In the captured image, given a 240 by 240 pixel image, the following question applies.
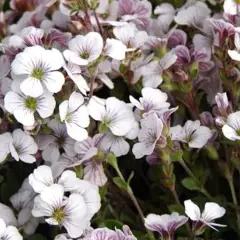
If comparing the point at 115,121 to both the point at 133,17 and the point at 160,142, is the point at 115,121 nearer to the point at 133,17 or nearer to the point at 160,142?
the point at 160,142

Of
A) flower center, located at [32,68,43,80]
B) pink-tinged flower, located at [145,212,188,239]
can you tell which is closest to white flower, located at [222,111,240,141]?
pink-tinged flower, located at [145,212,188,239]

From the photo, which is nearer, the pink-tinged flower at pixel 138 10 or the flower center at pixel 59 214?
the flower center at pixel 59 214

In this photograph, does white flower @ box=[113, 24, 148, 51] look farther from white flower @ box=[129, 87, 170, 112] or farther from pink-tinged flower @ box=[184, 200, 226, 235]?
pink-tinged flower @ box=[184, 200, 226, 235]

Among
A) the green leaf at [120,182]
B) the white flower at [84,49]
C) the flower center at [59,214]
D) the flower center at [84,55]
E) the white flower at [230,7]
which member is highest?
the white flower at [84,49]

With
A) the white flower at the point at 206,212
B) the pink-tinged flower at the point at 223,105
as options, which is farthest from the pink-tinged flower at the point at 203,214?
the pink-tinged flower at the point at 223,105

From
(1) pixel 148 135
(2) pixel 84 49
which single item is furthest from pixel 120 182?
(2) pixel 84 49

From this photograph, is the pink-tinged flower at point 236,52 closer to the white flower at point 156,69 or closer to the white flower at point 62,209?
the white flower at point 156,69
